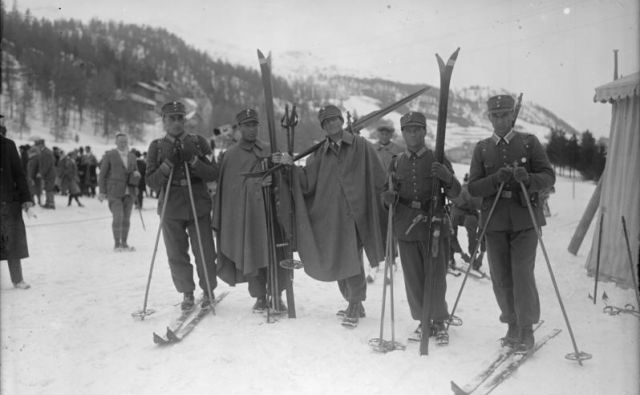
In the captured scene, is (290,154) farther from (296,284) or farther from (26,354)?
(26,354)

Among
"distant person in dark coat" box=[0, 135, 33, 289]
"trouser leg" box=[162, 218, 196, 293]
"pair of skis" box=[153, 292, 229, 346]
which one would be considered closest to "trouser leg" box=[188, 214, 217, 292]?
"trouser leg" box=[162, 218, 196, 293]

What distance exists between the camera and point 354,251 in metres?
4.99

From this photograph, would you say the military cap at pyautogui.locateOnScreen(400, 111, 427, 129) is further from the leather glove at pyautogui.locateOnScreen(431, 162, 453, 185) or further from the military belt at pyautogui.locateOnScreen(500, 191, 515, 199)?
the military belt at pyautogui.locateOnScreen(500, 191, 515, 199)

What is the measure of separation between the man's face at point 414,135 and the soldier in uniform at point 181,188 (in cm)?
221

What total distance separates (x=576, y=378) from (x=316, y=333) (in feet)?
7.50

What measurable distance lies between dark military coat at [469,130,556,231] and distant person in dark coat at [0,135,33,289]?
5.75m

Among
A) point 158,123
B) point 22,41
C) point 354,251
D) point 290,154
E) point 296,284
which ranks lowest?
point 296,284

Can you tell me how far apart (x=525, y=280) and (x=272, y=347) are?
2358mm

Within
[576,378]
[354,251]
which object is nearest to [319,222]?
[354,251]

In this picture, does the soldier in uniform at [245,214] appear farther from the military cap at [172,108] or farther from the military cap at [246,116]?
the military cap at [172,108]

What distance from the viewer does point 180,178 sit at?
5.44 m

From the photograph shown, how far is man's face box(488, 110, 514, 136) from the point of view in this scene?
4280 mm

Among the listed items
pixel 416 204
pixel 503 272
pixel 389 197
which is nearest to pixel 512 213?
pixel 503 272

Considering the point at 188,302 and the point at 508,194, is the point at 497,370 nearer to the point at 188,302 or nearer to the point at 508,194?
the point at 508,194
